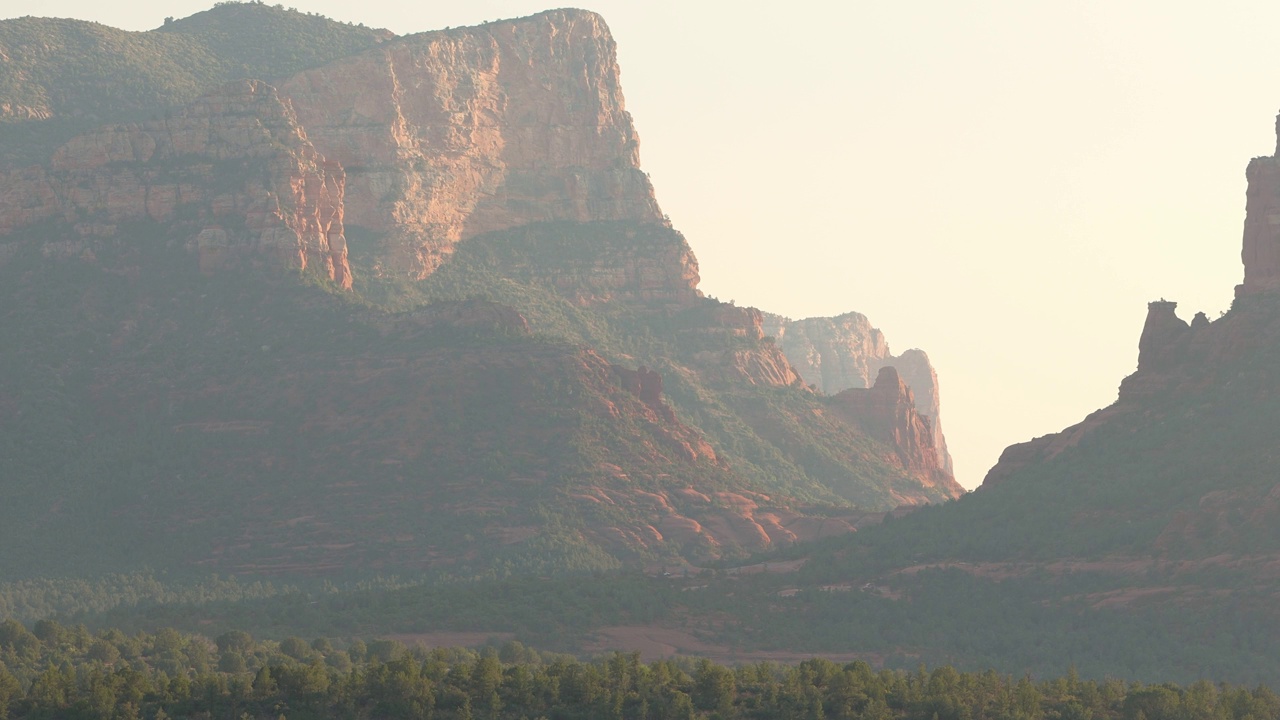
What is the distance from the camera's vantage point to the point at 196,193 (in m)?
171

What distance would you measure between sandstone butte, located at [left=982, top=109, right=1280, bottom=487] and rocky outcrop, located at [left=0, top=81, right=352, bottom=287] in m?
55.2

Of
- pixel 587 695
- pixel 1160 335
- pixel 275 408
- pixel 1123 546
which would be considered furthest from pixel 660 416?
pixel 587 695

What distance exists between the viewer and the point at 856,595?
128500mm

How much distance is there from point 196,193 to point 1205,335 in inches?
2779

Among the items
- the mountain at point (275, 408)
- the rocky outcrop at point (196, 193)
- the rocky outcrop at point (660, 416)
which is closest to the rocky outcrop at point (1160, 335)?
the mountain at point (275, 408)

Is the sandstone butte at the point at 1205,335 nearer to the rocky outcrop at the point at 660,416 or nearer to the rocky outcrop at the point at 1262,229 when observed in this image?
the rocky outcrop at the point at 1262,229

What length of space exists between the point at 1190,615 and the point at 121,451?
70408 mm

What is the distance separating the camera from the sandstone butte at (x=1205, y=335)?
441ft

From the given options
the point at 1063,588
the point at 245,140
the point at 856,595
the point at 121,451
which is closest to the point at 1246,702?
the point at 1063,588

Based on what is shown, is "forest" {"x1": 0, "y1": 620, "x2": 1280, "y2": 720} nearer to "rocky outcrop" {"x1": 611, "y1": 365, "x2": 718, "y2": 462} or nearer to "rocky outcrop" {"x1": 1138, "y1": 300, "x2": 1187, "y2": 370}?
"rocky outcrop" {"x1": 1138, "y1": 300, "x2": 1187, "y2": 370}

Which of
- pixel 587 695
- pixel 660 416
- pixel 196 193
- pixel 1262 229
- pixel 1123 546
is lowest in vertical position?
pixel 587 695

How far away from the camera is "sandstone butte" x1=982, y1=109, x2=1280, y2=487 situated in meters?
134

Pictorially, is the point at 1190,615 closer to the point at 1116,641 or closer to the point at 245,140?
the point at 1116,641

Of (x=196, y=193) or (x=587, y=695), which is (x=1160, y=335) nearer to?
(x=587, y=695)
